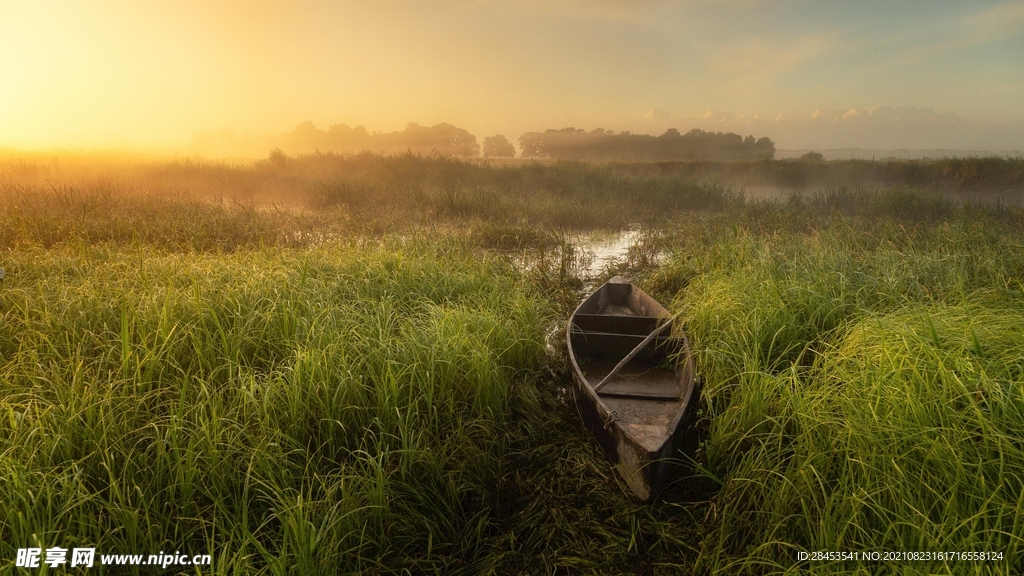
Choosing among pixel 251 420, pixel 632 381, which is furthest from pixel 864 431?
pixel 251 420

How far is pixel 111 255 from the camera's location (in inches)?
228

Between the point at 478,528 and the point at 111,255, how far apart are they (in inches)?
232

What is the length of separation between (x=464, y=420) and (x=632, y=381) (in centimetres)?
202

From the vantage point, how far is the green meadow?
91.2 inches

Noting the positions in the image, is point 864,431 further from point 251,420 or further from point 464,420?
point 251,420

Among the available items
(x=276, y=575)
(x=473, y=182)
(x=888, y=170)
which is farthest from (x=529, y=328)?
(x=888, y=170)

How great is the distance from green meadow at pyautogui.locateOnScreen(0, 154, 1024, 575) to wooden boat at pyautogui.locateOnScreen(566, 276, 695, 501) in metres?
0.24

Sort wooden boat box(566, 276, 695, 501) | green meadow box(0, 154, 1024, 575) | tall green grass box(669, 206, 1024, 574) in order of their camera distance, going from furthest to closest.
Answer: wooden boat box(566, 276, 695, 501)
green meadow box(0, 154, 1024, 575)
tall green grass box(669, 206, 1024, 574)

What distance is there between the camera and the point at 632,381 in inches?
191

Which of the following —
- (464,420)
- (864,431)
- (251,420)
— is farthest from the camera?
(464,420)

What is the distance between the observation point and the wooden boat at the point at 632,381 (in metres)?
3.27

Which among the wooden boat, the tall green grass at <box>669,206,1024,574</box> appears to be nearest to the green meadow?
the tall green grass at <box>669,206,1024,574</box>

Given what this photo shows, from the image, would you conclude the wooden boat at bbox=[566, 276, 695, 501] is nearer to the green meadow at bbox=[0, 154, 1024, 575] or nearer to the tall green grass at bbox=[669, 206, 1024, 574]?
the green meadow at bbox=[0, 154, 1024, 575]

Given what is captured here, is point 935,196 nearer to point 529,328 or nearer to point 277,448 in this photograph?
point 529,328
